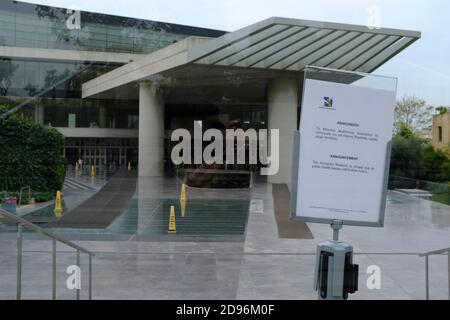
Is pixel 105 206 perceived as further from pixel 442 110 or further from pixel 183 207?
pixel 442 110

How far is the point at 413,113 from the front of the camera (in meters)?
9.36

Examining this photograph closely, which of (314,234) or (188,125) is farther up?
(188,125)

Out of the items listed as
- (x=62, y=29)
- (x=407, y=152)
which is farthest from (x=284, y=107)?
(x=62, y=29)

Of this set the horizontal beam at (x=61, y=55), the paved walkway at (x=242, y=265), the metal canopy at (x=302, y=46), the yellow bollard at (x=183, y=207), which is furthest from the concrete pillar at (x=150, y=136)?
the paved walkway at (x=242, y=265)

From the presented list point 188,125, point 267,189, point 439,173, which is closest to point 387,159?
point 439,173

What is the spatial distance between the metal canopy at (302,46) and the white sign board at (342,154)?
618 cm

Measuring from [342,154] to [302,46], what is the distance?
12.4 meters

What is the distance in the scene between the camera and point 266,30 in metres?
15.5

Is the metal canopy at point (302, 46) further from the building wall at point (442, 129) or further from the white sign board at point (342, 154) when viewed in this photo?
the white sign board at point (342, 154)

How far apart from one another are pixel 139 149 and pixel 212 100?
538 cm

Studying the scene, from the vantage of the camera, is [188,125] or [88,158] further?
[188,125]

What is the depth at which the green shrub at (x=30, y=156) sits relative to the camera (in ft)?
46.4

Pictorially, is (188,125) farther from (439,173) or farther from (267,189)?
(439,173)

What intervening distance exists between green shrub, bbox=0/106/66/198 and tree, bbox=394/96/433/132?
31.9 ft
